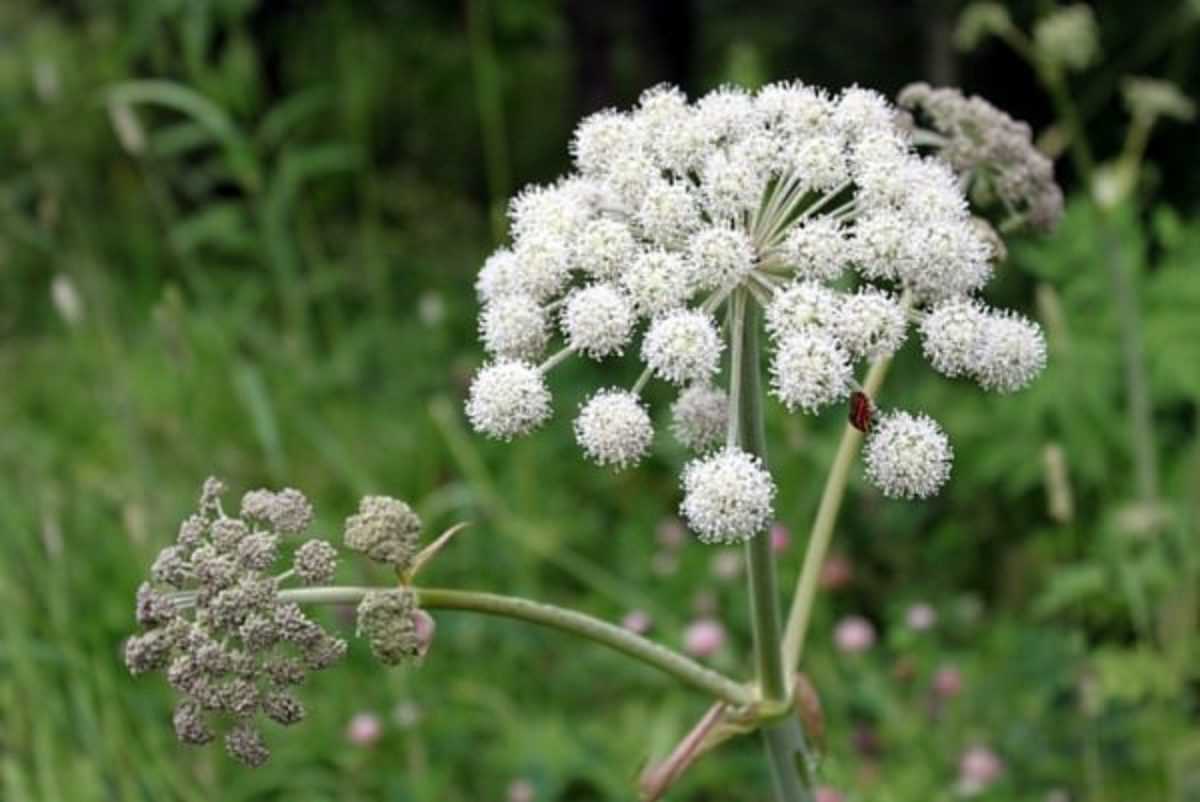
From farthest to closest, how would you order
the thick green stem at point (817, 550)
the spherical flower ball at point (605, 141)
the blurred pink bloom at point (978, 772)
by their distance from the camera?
the blurred pink bloom at point (978, 772)
the thick green stem at point (817, 550)
the spherical flower ball at point (605, 141)

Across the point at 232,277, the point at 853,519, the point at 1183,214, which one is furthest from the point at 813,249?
the point at 232,277

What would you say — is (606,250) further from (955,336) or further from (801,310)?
(955,336)

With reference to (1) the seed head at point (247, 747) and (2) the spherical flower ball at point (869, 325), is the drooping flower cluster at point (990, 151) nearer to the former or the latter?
(2) the spherical flower ball at point (869, 325)

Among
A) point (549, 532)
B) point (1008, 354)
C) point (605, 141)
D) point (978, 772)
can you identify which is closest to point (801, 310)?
point (1008, 354)

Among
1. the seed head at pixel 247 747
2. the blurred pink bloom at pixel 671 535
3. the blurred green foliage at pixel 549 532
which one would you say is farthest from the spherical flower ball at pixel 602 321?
the blurred pink bloom at pixel 671 535

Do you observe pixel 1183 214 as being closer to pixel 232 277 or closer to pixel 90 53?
pixel 232 277

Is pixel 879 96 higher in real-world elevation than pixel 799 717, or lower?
higher
